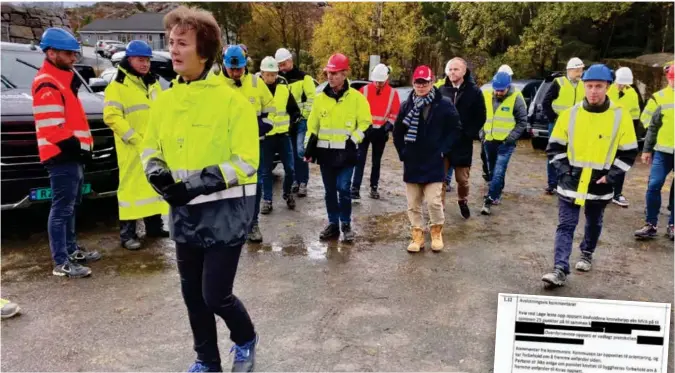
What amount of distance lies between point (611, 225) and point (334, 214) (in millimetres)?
3395

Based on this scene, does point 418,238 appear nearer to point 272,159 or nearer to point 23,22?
point 272,159

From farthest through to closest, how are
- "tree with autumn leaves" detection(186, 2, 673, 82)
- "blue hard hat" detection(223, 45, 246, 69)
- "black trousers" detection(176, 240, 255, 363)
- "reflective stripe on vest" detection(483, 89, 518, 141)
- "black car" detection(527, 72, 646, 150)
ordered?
"tree with autumn leaves" detection(186, 2, 673, 82) → "black car" detection(527, 72, 646, 150) → "reflective stripe on vest" detection(483, 89, 518, 141) → "blue hard hat" detection(223, 45, 246, 69) → "black trousers" detection(176, 240, 255, 363)

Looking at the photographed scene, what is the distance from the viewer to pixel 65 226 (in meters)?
4.62

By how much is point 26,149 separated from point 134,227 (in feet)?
4.06

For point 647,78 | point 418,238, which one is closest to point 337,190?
point 418,238

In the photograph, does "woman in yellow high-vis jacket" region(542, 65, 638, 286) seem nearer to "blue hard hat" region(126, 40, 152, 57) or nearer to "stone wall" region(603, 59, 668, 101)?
"blue hard hat" region(126, 40, 152, 57)

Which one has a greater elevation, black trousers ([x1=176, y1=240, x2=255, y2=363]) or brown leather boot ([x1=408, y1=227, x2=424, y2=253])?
black trousers ([x1=176, y1=240, x2=255, y2=363])

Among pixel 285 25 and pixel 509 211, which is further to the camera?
pixel 285 25

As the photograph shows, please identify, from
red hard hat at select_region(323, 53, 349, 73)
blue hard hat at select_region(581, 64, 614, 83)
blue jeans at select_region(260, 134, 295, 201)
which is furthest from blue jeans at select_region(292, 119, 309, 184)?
blue hard hat at select_region(581, 64, 614, 83)

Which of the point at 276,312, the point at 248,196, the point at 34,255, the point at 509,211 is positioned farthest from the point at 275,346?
the point at 509,211

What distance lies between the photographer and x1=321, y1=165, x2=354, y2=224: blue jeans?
569 cm

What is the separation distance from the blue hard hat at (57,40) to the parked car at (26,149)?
459 mm

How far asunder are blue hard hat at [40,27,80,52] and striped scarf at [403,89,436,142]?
3099 millimetres

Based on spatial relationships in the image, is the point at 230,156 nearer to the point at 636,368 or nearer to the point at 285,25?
the point at 636,368
